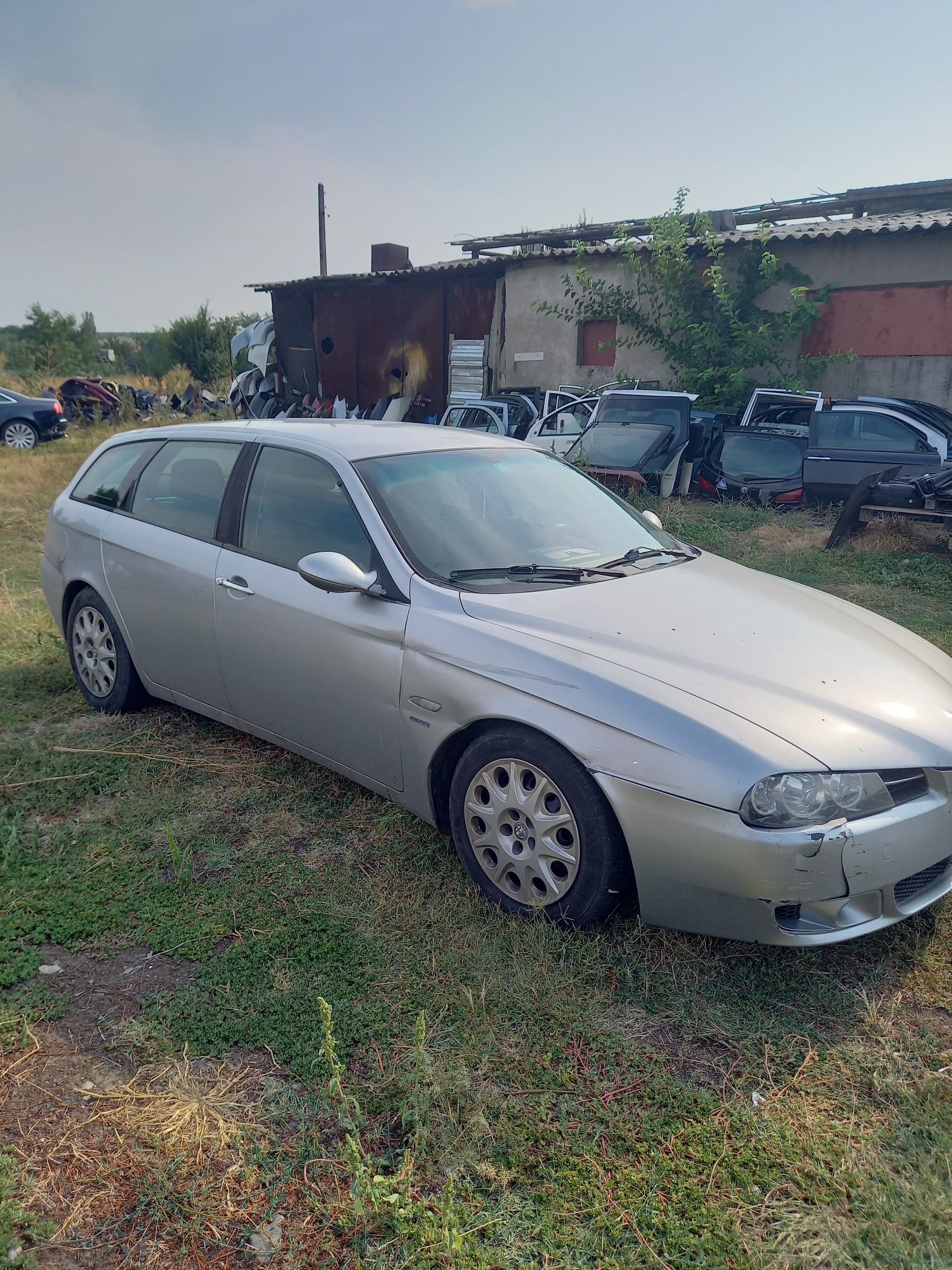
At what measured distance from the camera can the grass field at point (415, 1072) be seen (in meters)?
1.90

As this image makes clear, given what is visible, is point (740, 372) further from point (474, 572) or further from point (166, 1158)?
point (166, 1158)

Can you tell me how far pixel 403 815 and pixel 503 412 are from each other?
1100 cm

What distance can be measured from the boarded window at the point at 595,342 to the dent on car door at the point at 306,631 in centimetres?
1283

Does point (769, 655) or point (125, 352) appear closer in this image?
point (769, 655)

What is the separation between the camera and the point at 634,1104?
223 centimetres

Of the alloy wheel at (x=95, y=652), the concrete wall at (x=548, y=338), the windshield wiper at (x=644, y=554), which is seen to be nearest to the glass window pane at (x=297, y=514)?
the windshield wiper at (x=644, y=554)

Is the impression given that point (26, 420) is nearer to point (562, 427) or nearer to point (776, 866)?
point (562, 427)

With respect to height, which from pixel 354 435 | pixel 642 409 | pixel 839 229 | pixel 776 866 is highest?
pixel 839 229

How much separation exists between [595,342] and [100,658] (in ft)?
42.8

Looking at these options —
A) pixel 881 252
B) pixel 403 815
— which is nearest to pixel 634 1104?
pixel 403 815

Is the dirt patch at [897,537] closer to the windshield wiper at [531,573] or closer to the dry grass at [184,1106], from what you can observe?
A: the windshield wiper at [531,573]

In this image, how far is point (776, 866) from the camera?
2398 millimetres

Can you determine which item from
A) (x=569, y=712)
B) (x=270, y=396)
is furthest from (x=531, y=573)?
(x=270, y=396)

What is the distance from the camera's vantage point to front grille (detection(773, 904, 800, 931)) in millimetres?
2488
